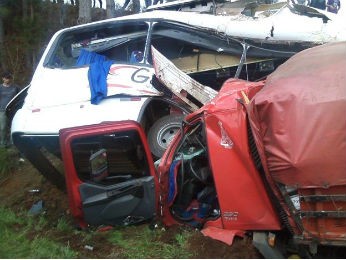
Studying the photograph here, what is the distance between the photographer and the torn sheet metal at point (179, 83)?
612cm

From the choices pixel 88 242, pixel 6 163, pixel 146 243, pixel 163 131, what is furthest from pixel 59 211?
pixel 6 163

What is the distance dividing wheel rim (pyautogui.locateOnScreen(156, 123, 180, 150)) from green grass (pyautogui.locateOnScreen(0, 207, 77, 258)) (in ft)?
5.50

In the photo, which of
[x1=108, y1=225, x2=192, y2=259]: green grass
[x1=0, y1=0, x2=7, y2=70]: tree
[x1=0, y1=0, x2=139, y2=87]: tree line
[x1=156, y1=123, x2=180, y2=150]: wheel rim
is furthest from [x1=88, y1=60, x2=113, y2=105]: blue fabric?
[x1=0, y1=0, x2=7, y2=70]: tree

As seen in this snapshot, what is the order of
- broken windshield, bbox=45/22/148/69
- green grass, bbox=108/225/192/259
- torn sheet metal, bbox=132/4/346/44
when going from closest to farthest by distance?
1. green grass, bbox=108/225/192/259
2. torn sheet metal, bbox=132/4/346/44
3. broken windshield, bbox=45/22/148/69

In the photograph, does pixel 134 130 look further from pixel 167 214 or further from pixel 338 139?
pixel 338 139

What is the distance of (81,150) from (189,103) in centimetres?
206

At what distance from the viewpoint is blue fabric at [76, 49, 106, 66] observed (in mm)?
6789

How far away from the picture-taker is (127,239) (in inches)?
180

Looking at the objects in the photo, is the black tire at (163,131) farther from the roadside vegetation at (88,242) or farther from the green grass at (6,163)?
the green grass at (6,163)

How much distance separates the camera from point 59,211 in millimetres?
5910

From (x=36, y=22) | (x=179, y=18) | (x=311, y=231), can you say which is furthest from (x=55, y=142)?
(x=36, y=22)

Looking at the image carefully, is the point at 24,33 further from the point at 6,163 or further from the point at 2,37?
the point at 6,163

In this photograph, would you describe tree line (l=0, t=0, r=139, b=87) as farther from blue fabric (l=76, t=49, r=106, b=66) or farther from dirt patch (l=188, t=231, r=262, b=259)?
dirt patch (l=188, t=231, r=262, b=259)

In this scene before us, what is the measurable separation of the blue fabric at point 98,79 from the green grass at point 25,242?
63.1 inches
